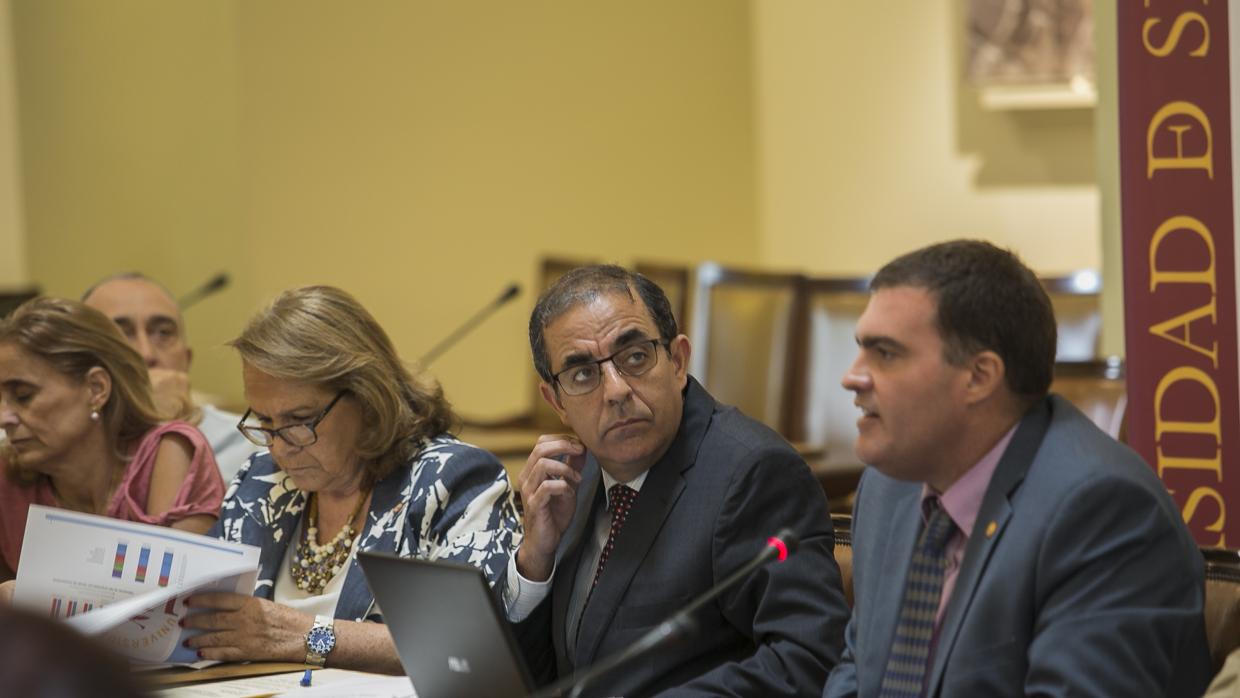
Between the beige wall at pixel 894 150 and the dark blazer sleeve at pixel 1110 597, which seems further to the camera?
the beige wall at pixel 894 150

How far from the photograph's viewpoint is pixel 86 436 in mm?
3168

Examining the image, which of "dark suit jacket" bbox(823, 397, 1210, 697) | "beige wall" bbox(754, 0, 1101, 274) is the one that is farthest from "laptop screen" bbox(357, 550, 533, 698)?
"beige wall" bbox(754, 0, 1101, 274)

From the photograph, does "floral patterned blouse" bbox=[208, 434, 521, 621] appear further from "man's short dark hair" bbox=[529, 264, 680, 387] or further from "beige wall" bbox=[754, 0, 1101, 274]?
"beige wall" bbox=[754, 0, 1101, 274]

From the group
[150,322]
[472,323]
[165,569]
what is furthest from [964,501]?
[472,323]

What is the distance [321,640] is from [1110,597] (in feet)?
4.30

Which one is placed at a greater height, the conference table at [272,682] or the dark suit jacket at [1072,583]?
the dark suit jacket at [1072,583]

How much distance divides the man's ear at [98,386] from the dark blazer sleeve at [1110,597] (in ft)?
6.66

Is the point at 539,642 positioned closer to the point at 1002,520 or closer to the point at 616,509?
the point at 616,509

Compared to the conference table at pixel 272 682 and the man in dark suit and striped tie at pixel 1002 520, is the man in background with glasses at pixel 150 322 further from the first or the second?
the man in dark suit and striped tie at pixel 1002 520

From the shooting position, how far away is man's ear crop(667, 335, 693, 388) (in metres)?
2.48

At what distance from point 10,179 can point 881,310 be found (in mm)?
5545

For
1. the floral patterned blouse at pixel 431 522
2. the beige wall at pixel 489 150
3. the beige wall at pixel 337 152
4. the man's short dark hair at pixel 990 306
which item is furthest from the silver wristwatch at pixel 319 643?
the beige wall at pixel 489 150

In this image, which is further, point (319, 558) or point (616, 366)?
point (319, 558)

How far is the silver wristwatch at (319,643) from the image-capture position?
2553 millimetres
